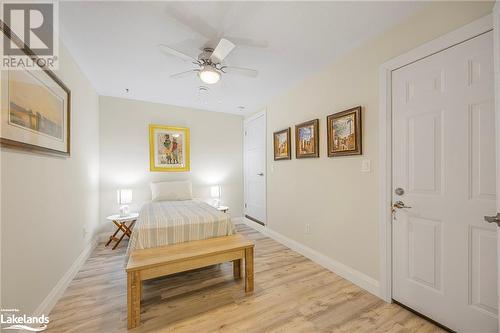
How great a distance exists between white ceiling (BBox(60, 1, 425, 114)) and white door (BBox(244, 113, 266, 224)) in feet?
4.46

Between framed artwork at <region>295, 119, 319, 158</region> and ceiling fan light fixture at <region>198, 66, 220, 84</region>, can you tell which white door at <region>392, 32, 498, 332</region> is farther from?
ceiling fan light fixture at <region>198, 66, 220, 84</region>

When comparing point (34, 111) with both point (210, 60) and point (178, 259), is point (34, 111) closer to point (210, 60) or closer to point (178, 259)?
point (210, 60)

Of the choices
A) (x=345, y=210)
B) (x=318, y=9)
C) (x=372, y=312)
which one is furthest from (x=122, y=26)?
(x=372, y=312)

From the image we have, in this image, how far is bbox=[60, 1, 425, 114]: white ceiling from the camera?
1.60m

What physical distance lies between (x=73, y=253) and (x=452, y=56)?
4.04 metres

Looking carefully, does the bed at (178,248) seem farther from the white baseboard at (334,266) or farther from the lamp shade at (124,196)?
the lamp shade at (124,196)

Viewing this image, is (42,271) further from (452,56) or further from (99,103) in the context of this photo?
(452,56)

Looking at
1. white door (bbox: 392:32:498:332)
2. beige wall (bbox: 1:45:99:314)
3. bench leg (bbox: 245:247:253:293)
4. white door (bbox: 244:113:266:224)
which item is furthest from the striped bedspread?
white door (bbox: 392:32:498:332)

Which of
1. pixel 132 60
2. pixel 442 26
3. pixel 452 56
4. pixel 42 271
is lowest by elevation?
pixel 42 271

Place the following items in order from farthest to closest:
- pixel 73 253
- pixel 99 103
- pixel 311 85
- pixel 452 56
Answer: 1. pixel 99 103
2. pixel 311 85
3. pixel 73 253
4. pixel 452 56

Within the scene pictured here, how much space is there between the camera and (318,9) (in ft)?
5.28

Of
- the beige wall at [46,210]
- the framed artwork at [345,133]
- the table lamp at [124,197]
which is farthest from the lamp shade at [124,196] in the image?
the framed artwork at [345,133]

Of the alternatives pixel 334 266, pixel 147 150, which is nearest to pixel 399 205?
pixel 334 266

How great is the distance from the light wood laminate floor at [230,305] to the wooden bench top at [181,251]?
0.45 meters
